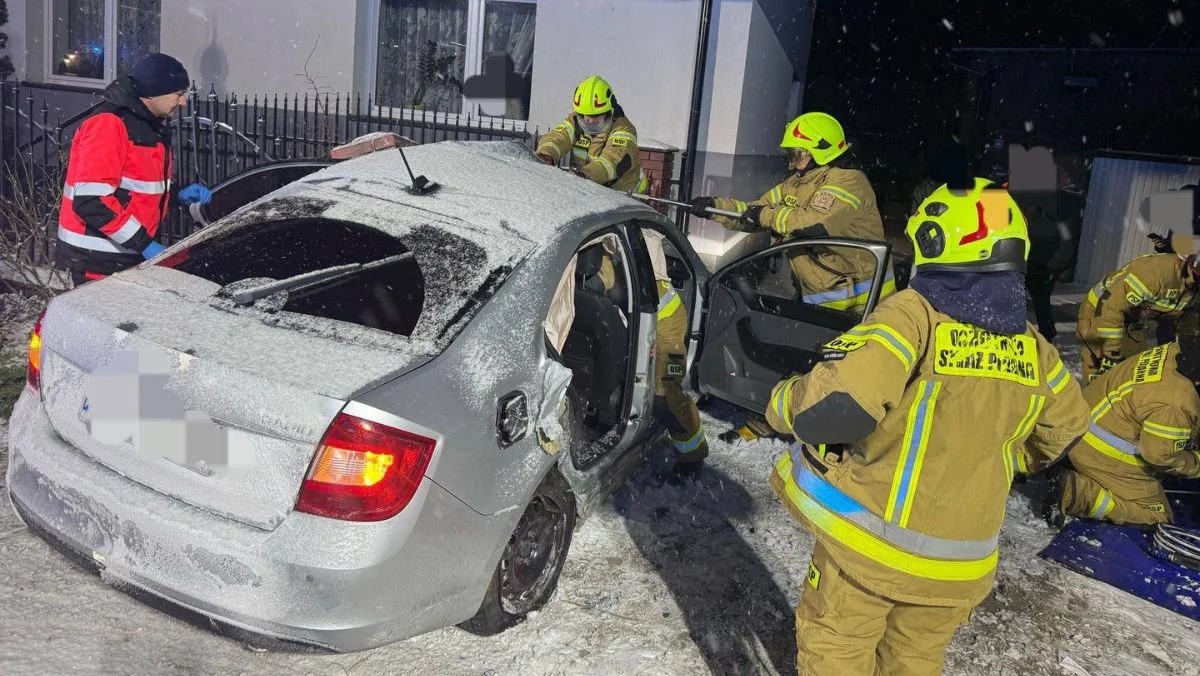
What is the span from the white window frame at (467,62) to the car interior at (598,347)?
557 centimetres

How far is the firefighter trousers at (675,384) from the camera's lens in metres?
4.23

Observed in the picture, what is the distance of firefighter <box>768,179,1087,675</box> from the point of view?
2148 mm

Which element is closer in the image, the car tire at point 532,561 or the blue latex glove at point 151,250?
the car tire at point 532,561

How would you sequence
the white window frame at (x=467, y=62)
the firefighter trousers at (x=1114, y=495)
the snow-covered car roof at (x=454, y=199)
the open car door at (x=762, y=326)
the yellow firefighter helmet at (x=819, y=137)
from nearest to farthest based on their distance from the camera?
the snow-covered car roof at (x=454, y=199), the firefighter trousers at (x=1114, y=495), the open car door at (x=762, y=326), the yellow firefighter helmet at (x=819, y=137), the white window frame at (x=467, y=62)

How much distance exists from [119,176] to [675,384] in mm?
2872

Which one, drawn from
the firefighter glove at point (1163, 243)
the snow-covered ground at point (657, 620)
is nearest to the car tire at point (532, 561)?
the snow-covered ground at point (657, 620)

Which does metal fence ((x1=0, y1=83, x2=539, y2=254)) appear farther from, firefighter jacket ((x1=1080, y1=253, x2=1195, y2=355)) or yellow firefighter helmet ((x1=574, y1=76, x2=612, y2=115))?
firefighter jacket ((x1=1080, y1=253, x2=1195, y2=355))

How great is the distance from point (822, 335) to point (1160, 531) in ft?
5.95

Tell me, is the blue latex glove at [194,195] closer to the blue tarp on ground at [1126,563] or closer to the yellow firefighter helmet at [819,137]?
the yellow firefighter helmet at [819,137]

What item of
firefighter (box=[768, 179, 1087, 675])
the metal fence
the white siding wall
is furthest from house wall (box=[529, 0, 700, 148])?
the white siding wall

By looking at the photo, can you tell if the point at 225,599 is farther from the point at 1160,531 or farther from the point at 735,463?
the point at 1160,531

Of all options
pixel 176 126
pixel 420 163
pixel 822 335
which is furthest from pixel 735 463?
pixel 176 126

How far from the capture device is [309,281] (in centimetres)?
273

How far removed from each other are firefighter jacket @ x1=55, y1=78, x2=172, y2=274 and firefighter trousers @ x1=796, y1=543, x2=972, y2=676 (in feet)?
11.5
